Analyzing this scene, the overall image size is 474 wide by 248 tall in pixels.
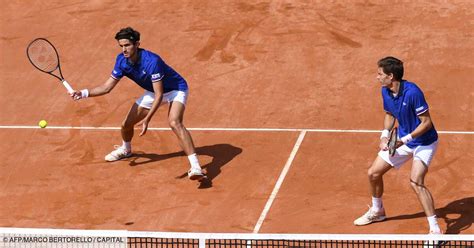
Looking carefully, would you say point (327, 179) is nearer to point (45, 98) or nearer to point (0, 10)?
point (45, 98)

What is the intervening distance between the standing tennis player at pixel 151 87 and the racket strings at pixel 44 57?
3.75 feet

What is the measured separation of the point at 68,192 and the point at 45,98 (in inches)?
142

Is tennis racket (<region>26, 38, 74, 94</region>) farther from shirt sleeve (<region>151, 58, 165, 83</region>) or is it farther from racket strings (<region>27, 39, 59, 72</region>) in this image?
shirt sleeve (<region>151, 58, 165, 83</region>)

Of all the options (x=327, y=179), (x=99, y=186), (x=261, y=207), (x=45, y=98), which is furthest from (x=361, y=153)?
(x=45, y=98)

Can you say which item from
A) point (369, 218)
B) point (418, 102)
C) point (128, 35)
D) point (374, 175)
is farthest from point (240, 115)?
point (418, 102)

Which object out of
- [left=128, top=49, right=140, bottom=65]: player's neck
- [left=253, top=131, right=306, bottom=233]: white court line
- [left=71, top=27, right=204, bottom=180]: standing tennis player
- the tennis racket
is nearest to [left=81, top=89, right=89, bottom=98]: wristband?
[left=71, top=27, right=204, bottom=180]: standing tennis player

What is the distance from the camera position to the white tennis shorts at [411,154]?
466 inches

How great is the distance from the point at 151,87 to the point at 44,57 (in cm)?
178

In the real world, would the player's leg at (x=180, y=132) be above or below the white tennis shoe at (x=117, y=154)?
above

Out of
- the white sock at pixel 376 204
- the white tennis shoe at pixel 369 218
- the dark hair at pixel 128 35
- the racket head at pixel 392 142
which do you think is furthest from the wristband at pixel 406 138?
the dark hair at pixel 128 35

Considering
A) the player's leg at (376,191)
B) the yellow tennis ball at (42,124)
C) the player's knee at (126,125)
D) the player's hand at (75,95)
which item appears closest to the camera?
the player's leg at (376,191)

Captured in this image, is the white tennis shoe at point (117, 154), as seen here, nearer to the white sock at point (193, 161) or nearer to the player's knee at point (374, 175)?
the white sock at point (193, 161)

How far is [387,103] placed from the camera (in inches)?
468

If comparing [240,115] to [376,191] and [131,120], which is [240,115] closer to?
[131,120]
